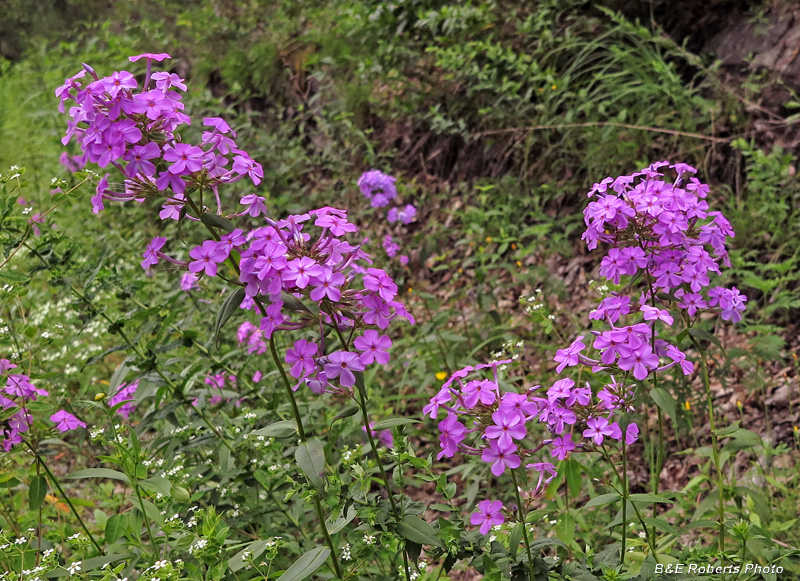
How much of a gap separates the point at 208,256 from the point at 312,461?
491mm

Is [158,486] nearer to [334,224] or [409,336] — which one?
[334,224]

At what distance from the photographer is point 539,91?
171 inches

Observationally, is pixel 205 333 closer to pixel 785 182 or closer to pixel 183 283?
pixel 183 283

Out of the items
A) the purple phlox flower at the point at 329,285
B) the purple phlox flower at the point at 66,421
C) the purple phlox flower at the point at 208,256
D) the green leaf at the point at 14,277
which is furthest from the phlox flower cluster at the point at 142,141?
the purple phlox flower at the point at 66,421

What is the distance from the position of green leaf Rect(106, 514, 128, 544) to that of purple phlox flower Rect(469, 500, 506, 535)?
3.08 ft

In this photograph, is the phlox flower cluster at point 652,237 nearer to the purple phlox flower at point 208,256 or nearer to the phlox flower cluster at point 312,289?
the phlox flower cluster at point 312,289

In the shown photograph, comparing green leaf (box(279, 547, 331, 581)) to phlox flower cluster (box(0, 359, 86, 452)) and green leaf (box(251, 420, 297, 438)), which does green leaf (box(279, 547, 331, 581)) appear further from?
phlox flower cluster (box(0, 359, 86, 452))

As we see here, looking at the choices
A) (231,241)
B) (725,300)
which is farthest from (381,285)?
(725,300)

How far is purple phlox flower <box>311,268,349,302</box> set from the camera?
129 centimetres

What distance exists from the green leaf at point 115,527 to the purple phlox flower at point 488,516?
36.9 inches

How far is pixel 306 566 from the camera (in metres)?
1.42

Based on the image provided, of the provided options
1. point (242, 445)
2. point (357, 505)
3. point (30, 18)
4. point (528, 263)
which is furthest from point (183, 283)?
point (30, 18)

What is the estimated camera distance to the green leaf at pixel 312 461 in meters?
1.36

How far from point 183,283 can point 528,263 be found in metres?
2.52
